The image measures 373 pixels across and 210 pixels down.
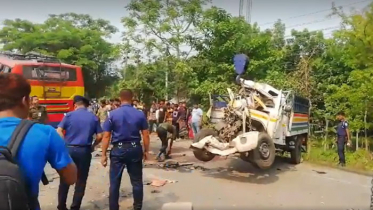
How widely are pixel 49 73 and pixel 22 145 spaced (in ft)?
34.1

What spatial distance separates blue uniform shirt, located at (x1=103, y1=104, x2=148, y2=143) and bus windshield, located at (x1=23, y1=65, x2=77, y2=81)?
6.69 m

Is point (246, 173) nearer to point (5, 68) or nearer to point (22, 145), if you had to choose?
point (5, 68)

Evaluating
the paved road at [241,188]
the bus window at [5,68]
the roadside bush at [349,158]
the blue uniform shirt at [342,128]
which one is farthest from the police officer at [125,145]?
the bus window at [5,68]

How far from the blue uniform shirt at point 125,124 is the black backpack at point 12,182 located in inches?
129

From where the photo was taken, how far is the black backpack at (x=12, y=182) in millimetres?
1885

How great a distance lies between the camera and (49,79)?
11922mm

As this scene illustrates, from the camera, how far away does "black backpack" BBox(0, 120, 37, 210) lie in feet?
6.18

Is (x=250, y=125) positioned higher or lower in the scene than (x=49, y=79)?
lower

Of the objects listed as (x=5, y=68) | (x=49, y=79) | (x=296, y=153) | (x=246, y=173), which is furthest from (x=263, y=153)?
(x=5, y=68)

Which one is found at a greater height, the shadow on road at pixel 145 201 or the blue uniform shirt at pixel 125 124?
the blue uniform shirt at pixel 125 124

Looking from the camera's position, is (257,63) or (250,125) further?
(257,63)

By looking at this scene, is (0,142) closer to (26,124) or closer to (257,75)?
(26,124)

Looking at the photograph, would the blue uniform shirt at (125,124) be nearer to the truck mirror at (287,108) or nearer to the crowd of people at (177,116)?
the truck mirror at (287,108)

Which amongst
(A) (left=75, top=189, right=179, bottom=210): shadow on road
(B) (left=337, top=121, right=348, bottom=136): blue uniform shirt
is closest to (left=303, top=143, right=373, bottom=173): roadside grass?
(B) (left=337, top=121, right=348, bottom=136): blue uniform shirt
